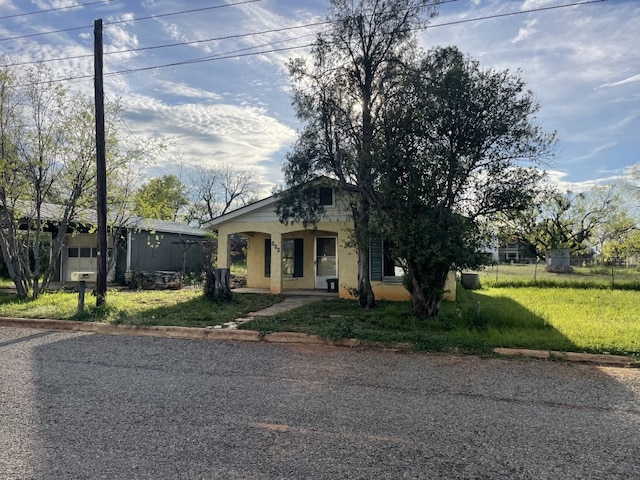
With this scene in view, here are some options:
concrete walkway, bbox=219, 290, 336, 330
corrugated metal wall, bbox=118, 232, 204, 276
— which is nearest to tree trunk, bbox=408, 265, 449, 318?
concrete walkway, bbox=219, 290, 336, 330

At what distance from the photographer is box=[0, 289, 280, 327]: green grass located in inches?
342

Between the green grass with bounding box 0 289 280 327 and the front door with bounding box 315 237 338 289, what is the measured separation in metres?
3.01

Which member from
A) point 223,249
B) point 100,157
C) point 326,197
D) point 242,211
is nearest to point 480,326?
point 326,197

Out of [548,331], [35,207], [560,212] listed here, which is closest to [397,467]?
[548,331]

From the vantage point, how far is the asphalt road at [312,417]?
2.93 meters

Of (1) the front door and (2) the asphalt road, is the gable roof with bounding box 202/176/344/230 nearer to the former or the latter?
(1) the front door

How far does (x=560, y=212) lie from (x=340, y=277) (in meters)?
29.5

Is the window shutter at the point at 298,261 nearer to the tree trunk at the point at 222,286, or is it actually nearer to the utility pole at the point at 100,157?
the tree trunk at the point at 222,286

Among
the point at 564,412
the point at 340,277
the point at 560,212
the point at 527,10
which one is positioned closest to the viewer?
the point at 564,412

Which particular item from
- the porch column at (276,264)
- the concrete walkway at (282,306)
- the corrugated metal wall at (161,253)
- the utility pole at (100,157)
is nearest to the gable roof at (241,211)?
the porch column at (276,264)

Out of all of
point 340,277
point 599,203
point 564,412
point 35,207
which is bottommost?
point 564,412

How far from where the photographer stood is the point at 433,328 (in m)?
7.59

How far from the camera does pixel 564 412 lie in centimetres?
400

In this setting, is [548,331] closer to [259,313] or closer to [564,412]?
[564,412]
